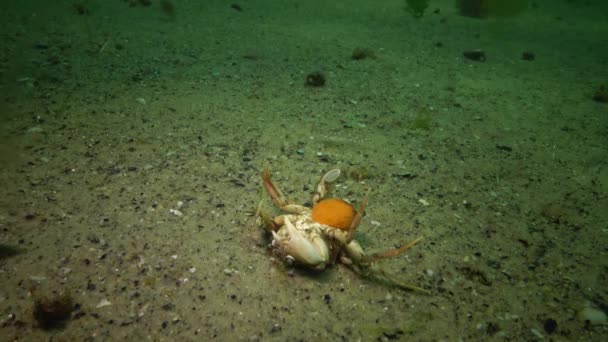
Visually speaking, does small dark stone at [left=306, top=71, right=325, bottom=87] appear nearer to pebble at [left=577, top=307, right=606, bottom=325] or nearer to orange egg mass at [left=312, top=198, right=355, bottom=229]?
orange egg mass at [left=312, top=198, right=355, bottom=229]

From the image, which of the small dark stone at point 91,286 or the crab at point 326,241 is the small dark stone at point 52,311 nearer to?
the small dark stone at point 91,286

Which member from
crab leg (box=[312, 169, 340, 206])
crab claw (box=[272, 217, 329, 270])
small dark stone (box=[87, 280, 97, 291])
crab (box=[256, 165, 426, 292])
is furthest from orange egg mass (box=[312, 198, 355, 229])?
small dark stone (box=[87, 280, 97, 291])

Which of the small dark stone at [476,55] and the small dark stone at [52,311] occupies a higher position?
the small dark stone at [476,55]

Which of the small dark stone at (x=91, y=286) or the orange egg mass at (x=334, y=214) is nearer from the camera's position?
the small dark stone at (x=91, y=286)

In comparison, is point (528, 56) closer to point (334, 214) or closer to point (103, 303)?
point (334, 214)

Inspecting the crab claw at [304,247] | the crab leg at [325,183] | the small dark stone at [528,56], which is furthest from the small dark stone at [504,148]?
the small dark stone at [528,56]

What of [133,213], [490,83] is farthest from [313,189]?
[490,83]

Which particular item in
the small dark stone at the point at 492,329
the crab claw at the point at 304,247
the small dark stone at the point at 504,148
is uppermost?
the crab claw at the point at 304,247
